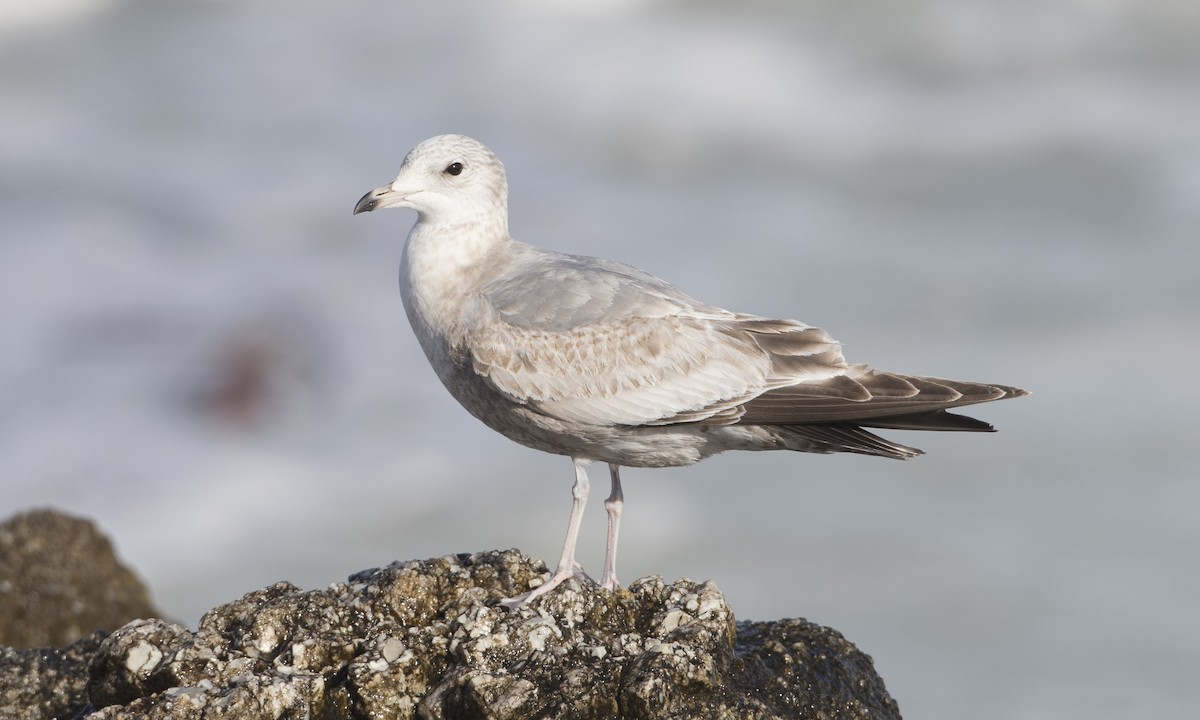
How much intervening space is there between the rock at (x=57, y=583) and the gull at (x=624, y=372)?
123 inches

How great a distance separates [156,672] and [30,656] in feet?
4.22

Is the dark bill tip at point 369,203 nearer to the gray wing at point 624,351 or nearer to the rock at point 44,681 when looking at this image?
the gray wing at point 624,351

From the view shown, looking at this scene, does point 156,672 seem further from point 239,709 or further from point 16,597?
point 16,597

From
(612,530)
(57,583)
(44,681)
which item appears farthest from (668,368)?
(57,583)

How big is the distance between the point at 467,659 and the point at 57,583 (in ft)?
13.9

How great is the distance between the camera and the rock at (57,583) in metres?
9.12

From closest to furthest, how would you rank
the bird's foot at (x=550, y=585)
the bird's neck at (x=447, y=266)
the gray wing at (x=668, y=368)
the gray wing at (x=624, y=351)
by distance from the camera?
1. the bird's foot at (x=550, y=585)
2. the gray wing at (x=668, y=368)
3. the gray wing at (x=624, y=351)
4. the bird's neck at (x=447, y=266)

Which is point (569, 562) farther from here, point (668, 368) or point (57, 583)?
point (57, 583)

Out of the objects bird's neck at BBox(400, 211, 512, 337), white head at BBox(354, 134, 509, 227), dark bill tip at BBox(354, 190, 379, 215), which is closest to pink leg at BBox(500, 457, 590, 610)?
bird's neck at BBox(400, 211, 512, 337)

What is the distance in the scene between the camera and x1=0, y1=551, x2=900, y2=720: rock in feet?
19.8

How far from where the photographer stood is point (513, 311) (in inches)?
306

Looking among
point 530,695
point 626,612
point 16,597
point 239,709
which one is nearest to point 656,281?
point 626,612

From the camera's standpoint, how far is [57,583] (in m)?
9.33

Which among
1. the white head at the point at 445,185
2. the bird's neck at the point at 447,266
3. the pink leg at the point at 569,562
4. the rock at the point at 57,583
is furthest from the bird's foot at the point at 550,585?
the rock at the point at 57,583
